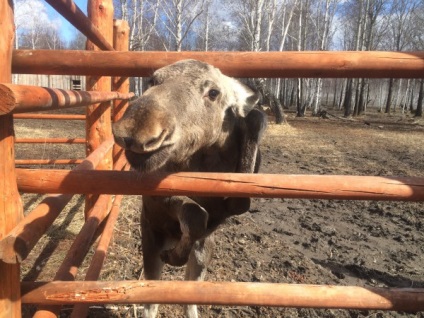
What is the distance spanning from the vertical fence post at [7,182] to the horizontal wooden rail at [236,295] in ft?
0.73

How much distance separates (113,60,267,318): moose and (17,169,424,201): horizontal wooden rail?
0.09 meters

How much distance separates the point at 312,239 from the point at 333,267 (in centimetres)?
75

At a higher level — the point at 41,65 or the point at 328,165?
the point at 41,65

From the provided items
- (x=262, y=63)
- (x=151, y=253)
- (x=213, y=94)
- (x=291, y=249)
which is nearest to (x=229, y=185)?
(x=262, y=63)

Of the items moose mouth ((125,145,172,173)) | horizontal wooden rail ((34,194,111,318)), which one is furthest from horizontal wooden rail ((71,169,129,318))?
moose mouth ((125,145,172,173))

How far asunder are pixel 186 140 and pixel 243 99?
2.87 feet

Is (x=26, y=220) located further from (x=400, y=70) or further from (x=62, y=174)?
(x=400, y=70)

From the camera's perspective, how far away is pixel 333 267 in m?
4.28

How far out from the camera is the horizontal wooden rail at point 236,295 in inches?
70.7

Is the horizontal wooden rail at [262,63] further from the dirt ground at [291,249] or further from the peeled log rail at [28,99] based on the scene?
the dirt ground at [291,249]

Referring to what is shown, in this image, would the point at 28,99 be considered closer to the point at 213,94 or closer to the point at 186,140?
the point at 186,140

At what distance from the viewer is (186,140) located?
2.06 m

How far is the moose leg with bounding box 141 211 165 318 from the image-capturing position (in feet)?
9.93

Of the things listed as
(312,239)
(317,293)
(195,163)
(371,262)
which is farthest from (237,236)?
(317,293)
